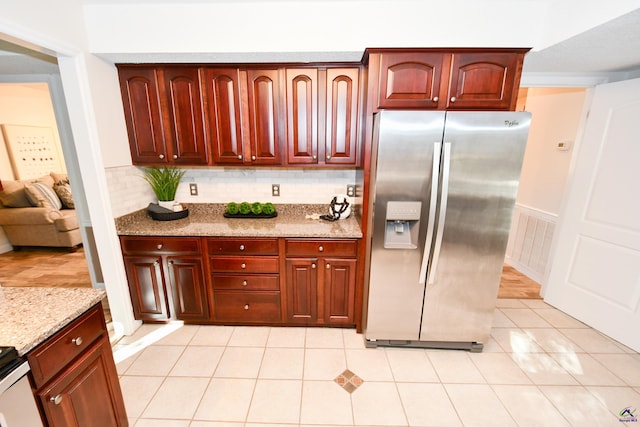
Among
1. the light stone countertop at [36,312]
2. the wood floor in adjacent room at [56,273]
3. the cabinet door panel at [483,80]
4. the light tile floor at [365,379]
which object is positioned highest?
the cabinet door panel at [483,80]

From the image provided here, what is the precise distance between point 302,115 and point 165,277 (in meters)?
1.77

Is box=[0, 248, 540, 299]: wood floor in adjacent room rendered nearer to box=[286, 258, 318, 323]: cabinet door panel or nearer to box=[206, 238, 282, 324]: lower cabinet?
box=[206, 238, 282, 324]: lower cabinet

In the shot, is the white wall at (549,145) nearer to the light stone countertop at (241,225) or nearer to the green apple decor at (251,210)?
the light stone countertop at (241,225)

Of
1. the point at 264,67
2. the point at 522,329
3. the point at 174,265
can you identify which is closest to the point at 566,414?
the point at 522,329

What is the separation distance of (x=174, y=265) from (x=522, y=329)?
10.1 ft

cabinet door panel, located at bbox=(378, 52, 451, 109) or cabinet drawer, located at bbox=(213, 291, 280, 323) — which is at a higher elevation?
cabinet door panel, located at bbox=(378, 52, 451, 109)

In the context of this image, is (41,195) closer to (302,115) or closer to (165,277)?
(165,277)

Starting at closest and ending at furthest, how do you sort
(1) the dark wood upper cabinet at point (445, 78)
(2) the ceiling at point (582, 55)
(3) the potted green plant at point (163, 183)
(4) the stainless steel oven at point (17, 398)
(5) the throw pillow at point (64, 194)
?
(4) the stainless steel oven at point (17, 398), (2) the ceiling at point (582, 55), (1) the dark wood upper cabinet at point (445, 78), (3) the potted green plant at point (163, 183), (5) the throw pillow at point (64, 194)

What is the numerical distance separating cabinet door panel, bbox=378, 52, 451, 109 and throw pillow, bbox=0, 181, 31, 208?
516 centimetres

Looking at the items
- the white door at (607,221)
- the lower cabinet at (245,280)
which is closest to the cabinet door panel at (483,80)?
the white door at (607,221)

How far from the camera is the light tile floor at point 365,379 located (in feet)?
5.33

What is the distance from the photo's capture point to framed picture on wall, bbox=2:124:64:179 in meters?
3.97

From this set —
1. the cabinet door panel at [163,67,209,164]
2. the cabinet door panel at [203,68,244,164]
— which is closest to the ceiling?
the cabinet door panel at [163,67,209,164]

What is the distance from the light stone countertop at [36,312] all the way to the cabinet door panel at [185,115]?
4.56 feet
